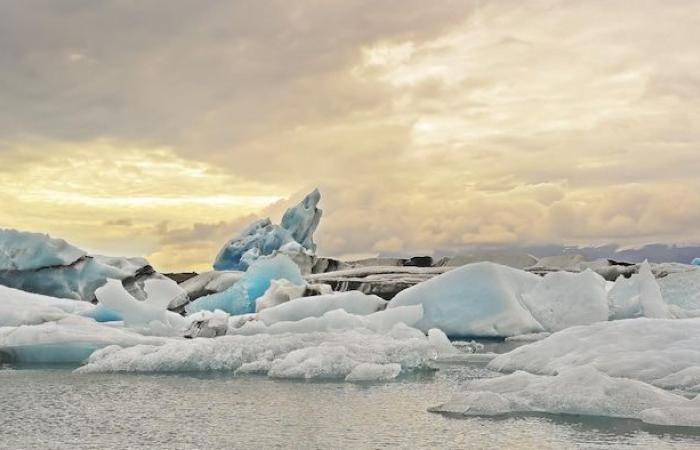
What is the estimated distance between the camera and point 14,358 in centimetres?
1427

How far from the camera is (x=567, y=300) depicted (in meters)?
20.6

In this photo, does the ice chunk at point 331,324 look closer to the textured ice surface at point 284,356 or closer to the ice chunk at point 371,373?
the textured ice surface at point 284,356

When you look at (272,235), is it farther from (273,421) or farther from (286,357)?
(273,421)

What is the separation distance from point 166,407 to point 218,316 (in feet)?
27.7

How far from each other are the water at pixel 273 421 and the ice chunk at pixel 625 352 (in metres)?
1.47

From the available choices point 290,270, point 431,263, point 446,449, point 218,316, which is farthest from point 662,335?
point 431,263

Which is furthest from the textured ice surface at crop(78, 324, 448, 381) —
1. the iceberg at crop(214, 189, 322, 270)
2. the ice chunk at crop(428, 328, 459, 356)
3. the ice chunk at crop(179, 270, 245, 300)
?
the iceberg at crop(214, 189, 322, 270)

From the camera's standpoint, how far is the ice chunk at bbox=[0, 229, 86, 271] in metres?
27.5

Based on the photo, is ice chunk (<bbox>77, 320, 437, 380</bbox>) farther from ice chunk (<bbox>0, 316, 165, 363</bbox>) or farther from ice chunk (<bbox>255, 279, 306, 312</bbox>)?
ice chunk (<bbox>255, 279, 306, 312</bbox>)

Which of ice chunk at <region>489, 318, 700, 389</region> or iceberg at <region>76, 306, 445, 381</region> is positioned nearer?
ice chunk at <region>489, 318, 700, 389</region>

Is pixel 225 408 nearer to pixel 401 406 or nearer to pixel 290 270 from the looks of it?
pixel 401 406

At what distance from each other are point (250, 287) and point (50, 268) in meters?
8.77

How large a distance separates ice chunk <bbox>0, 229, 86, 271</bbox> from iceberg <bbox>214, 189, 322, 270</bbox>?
34.2 feet

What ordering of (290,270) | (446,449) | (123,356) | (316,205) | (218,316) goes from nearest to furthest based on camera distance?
1. (446,449)
2. (123,356)
3. (218,316)
4. (290,270)
5. (316,205)
